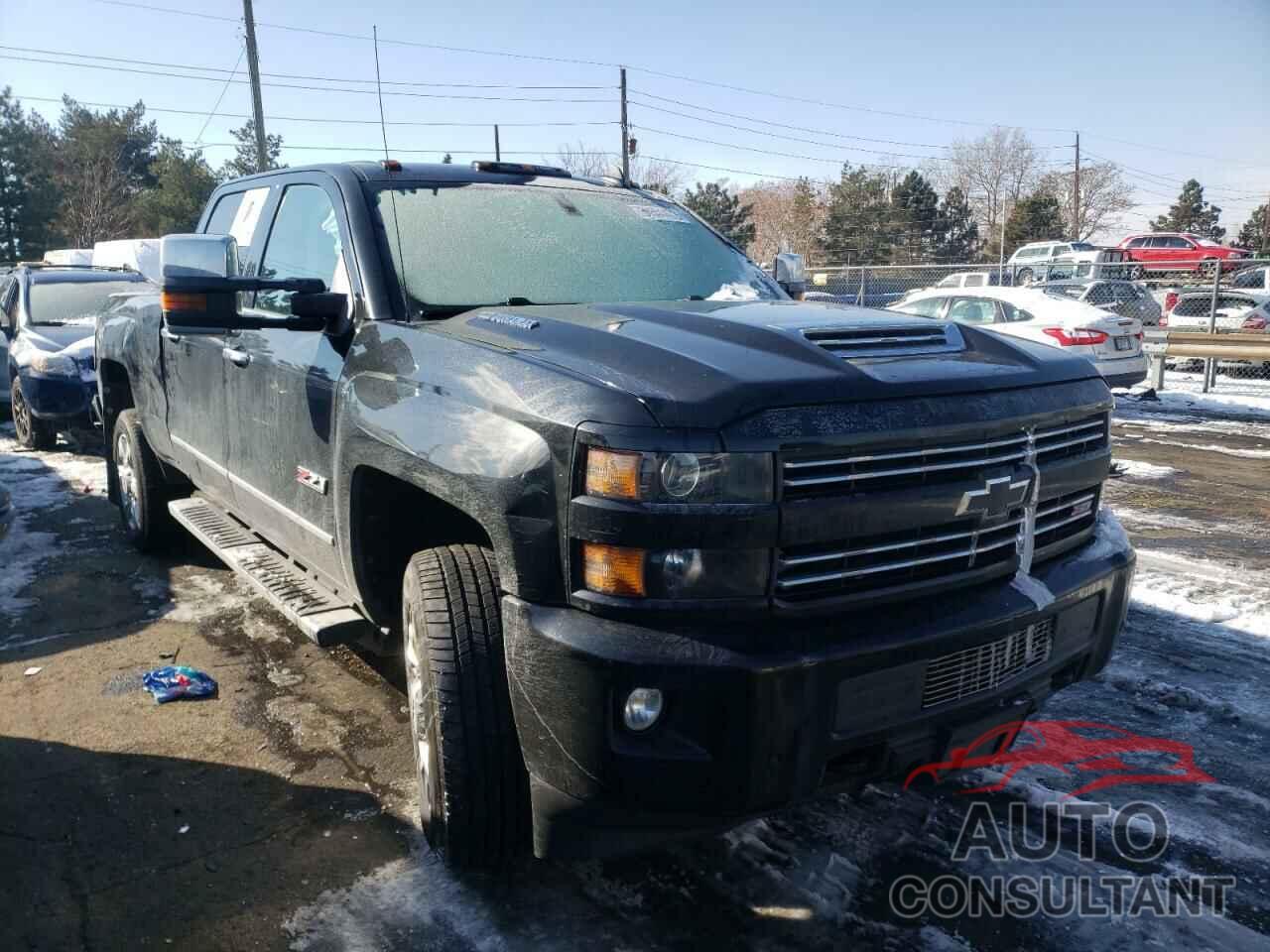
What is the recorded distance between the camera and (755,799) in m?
2.17

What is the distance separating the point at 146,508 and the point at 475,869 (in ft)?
12.8

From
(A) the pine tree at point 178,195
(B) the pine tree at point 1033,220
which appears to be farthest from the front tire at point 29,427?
(B) the pine tree at point 1033,220

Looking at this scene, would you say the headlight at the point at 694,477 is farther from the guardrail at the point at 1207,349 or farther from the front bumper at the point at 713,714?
the guardrail at the point at 1207,349

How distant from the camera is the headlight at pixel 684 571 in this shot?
2.15 metres

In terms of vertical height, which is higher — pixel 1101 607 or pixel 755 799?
pixel 1101 607

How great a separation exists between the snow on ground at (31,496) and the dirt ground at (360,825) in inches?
22.4

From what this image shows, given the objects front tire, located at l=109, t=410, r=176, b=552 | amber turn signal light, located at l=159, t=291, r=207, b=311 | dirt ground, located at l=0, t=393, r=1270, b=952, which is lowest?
dirt ground, located at l=0, t=393, r=1270, b=952

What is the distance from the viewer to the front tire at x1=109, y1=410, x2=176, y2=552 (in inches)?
221

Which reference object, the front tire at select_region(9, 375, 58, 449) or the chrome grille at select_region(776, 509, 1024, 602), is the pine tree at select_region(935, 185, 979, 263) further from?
the chrome grille at select_region(776, 509, 1024, 602)

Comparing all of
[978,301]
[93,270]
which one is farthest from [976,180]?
[93,270]

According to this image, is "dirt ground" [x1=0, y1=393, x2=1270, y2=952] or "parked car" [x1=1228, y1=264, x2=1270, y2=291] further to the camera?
"parked car" [x1=1228, y1=264, x2=1270, y2=291]

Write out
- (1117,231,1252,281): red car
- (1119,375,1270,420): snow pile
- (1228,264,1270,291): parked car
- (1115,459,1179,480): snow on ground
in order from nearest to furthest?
1. (1115,459,1179,480): snow on ground
2. (1119,375,1270,420): snow pile
3. (1228,264,1270,291): parked car
4. (1117,231,1252,281): red car

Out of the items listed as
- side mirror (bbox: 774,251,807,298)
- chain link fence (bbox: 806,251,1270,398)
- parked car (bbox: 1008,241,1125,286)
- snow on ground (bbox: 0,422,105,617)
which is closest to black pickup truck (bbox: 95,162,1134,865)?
side mirror (bbox: 774,251,807,298)

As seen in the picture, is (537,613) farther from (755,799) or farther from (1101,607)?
(1101,607)
